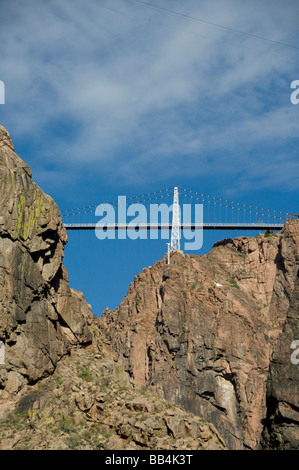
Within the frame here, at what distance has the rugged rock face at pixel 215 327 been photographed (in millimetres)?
166750

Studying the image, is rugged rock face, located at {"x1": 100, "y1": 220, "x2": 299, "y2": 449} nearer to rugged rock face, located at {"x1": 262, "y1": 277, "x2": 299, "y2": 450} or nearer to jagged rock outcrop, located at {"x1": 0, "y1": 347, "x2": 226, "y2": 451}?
rugged rock face, located at {"x1": 262, "y1": 277, "x2": 299, "y2": 450}

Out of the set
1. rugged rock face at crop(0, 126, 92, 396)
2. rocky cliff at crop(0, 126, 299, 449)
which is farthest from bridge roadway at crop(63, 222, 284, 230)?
rugged rock face at crop(0, 126, 92, 396)

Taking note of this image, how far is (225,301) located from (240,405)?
922 inches

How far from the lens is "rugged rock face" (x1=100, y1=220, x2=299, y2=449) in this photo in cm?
16675

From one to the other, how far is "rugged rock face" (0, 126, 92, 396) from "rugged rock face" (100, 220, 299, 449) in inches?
2754

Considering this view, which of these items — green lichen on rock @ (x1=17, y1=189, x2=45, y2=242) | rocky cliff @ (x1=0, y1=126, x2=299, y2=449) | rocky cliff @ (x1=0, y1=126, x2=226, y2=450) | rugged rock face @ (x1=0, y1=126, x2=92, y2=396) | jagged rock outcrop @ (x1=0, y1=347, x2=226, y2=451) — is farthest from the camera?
green lichen on rock @ (x1=17, y1=189, x2=45, y2=242)

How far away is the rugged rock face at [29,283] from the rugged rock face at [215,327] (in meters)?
70.0

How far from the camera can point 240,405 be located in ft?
553

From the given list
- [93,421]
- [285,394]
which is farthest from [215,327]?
[93,421]

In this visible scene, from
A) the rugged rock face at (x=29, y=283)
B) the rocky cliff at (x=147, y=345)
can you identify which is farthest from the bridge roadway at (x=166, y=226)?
the rugged rock face at (x=29, y=283)

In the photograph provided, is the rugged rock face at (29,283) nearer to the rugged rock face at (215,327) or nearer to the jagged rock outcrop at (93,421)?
the jagged rock outcrop at (93,421)
